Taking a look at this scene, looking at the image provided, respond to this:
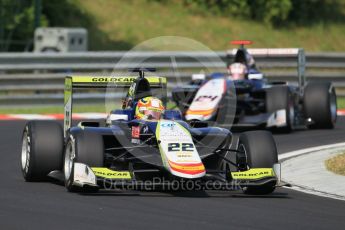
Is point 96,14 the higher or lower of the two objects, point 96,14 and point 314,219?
the higher

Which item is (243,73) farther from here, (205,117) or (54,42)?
(54,42)

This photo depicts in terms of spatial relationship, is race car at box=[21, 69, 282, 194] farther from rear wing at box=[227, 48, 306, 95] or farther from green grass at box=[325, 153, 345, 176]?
rear wing at box=[227, 48, 306, 95]

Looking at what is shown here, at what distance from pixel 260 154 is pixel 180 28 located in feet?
93.6

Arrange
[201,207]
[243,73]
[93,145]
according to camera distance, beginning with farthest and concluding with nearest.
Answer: [243,73] → [93,145] → [201,207]

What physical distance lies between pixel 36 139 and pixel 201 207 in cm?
288

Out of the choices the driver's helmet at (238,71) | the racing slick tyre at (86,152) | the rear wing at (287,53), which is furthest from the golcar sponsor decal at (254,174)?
the driver's helmet at (238,71)

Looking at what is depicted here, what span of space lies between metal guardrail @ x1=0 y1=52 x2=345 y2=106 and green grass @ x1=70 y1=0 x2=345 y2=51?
1249 cm

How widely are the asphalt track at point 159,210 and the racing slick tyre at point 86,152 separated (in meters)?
0.18

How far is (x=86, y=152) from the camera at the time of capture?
12.4 m

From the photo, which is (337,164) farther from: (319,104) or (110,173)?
(319,104)

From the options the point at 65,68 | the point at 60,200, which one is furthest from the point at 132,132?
the point at 65,68

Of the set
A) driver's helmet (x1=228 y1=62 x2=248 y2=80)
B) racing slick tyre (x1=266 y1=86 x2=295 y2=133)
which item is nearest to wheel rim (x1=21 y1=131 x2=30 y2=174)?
racing slick tyre (x1=266 y1=86 x2=295 y2=133)

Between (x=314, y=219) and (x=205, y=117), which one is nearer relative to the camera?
(x=314, y=219)

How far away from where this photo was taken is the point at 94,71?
25766 millimetres
